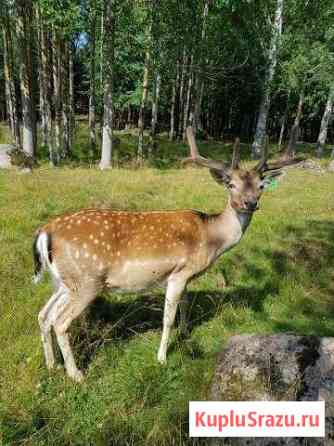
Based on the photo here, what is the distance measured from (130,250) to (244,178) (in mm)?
1625

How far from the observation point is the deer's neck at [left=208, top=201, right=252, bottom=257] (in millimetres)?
4254

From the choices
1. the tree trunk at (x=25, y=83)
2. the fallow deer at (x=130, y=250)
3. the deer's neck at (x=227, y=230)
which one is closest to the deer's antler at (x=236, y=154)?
the fallow deer at (x=130, y=250)

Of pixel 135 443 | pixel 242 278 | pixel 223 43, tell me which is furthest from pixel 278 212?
pixel 223 43

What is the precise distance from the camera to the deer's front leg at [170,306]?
153 inches

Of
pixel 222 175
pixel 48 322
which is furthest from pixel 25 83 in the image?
pixel 48 322

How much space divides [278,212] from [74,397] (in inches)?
261

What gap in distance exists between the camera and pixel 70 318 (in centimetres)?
352

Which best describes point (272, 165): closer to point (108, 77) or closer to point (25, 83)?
point (108, 77)

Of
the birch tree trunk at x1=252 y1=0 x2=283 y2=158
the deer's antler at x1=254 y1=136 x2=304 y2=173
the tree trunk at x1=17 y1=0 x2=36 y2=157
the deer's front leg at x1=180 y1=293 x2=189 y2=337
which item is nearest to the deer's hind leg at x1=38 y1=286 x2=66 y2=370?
the deer's front leg at x1=180 y1=293 x2=189 y2=337

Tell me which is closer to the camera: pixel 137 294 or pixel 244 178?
Result: pixel 244 178

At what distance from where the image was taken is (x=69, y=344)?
3607mm

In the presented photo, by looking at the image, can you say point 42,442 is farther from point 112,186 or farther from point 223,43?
point 223,43

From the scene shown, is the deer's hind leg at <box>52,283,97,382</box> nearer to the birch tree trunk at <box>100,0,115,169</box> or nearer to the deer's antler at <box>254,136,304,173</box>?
the deer's antler at <box>254,136,304,173</box>

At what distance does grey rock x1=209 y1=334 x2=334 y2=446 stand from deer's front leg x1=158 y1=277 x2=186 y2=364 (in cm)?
89
